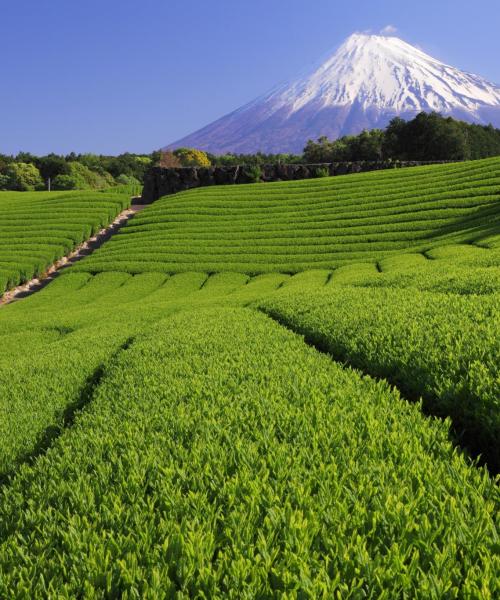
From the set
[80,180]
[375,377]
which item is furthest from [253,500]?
[80,180]

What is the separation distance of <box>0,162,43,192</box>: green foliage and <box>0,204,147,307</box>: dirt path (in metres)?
49.4

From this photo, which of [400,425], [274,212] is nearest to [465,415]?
[400,425]

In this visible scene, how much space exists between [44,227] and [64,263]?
Answer: 586cm

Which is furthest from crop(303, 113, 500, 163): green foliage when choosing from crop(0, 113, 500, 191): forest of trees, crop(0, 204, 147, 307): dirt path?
crop(0, 204, 147, 307): dirt path

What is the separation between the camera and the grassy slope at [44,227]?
33.8 metres

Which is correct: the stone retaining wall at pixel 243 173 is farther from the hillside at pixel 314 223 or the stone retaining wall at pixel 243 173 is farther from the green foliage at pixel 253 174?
the hillside at pixel 314 223

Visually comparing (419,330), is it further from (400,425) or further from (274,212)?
(274,212)

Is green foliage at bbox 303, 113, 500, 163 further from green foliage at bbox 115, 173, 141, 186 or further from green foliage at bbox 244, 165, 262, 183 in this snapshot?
green foliage at bbox 244, 165, 262, 183

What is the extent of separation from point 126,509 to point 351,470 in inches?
60.6

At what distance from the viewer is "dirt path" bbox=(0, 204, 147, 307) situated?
31750 mm

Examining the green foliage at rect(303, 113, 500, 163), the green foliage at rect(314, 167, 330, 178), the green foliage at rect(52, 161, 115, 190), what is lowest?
the green foliage at rect(314, 167, 330, 178)

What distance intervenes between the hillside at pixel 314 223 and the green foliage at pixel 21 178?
58631 mm

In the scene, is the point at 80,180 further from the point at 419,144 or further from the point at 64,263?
the point at 419,144

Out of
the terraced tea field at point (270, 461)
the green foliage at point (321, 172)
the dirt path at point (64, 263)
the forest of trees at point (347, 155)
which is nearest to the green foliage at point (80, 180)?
the forest of trees at point (347, 155)
